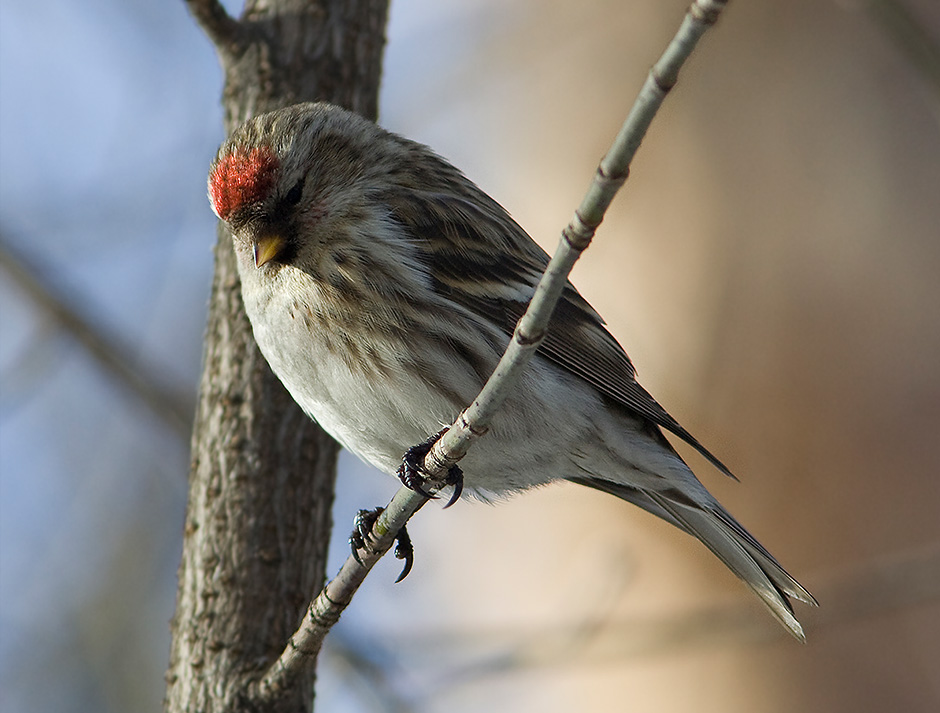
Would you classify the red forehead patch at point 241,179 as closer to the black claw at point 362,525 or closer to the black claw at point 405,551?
the black claw at point 362,525

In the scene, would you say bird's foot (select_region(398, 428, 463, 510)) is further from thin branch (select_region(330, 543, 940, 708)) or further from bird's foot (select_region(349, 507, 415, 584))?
thin branch (select_region(330, 543, 940, 708))

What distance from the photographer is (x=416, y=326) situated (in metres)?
3.05

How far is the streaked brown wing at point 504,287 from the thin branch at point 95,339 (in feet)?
3.96

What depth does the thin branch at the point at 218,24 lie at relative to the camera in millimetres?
3654

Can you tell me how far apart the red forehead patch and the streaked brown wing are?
0.37m

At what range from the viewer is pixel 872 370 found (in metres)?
6.04

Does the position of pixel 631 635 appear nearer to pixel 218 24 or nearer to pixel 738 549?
pixel 738 549

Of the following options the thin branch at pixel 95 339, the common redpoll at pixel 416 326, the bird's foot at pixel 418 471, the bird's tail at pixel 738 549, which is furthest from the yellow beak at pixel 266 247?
the bird's tail at pixel 738 549

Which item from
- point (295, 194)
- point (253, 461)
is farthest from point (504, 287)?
point (253, 461)

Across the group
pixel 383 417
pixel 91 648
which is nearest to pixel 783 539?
pixel 383 417

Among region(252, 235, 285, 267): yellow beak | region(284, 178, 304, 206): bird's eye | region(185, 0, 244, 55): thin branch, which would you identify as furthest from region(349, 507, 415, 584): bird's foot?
region(185, 0, 244, 55): thin branch

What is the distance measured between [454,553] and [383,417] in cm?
362

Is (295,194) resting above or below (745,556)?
above

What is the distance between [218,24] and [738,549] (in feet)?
7.64
